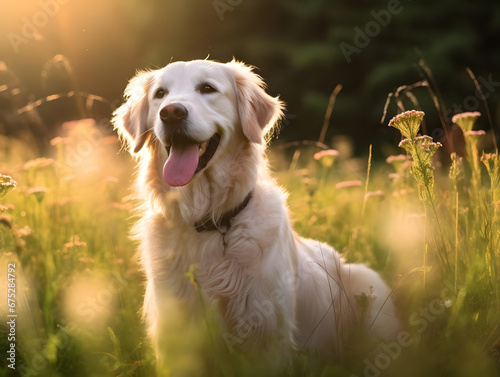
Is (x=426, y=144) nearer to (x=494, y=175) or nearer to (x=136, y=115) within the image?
(x=494, y=175)

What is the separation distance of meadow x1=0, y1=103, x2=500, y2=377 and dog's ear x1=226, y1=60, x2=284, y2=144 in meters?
0.66

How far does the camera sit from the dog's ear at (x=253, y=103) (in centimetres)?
250

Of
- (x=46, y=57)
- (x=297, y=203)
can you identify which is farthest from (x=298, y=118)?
(x=297, y=203)

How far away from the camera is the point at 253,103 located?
259cm

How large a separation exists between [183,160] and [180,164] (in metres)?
0.02

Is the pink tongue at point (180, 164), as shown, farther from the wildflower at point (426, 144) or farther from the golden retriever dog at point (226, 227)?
the wildflower at point (426, 144)

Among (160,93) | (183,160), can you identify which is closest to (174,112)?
(183,160)

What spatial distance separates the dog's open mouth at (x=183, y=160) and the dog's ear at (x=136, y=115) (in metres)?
0.28

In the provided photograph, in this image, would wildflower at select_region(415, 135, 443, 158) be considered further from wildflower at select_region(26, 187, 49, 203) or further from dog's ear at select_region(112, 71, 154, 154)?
wildflower at select_region(26, 187, 49, 203)

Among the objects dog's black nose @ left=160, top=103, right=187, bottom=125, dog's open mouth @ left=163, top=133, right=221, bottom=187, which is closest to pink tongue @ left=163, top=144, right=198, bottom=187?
dog's open mouth @ left=163, top=133, right=221, bottom=187

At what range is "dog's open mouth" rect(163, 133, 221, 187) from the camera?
223 cm

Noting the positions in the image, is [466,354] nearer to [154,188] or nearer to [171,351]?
[171,351]

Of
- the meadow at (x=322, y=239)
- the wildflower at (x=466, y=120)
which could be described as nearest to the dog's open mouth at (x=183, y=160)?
the meadow at (x=322, y=239)

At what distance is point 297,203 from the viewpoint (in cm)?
390
